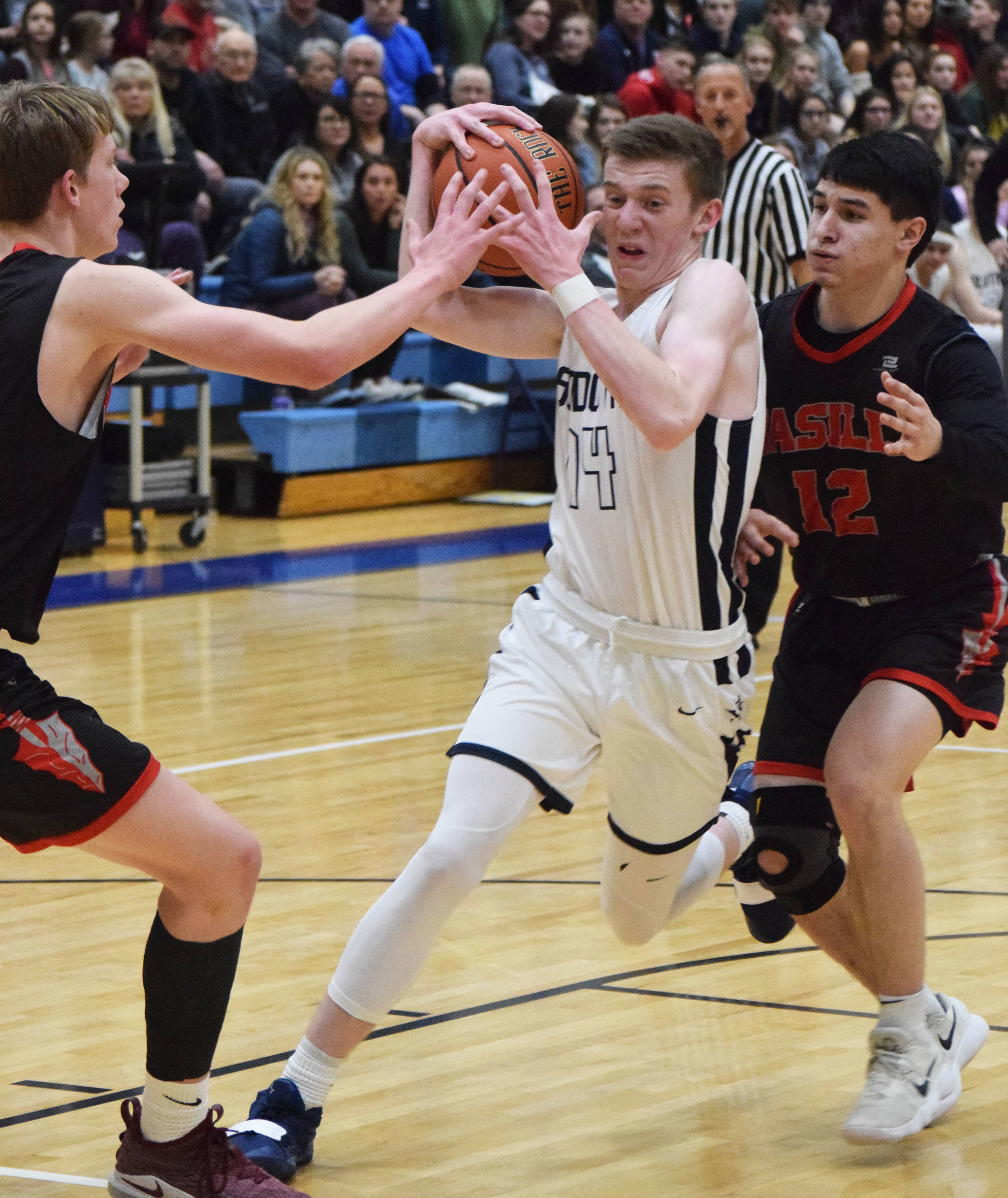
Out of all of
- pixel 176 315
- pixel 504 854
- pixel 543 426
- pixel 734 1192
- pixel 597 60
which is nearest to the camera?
pixel 176 315

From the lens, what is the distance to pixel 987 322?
13.4 m

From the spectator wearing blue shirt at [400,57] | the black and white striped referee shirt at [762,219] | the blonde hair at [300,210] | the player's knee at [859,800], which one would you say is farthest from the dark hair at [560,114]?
the player's knee at [859,800]

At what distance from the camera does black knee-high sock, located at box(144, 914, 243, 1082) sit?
298 cm

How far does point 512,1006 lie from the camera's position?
4043 millimetres

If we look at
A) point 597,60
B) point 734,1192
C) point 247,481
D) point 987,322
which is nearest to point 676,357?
point 734,1192

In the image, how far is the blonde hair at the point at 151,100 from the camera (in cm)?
1102

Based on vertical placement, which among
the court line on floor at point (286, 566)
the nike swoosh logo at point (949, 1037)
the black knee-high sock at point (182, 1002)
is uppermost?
the black knee-high sock at point (182, 1002)

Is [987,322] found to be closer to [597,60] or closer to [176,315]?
[597,60]

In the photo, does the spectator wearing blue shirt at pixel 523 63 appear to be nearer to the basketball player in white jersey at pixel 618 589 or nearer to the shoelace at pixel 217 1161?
the basketball player in white jersey at pixel 618 589

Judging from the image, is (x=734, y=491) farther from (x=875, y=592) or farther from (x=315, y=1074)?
(x=315, y=1074)

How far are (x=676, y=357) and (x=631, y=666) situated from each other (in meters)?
0.52

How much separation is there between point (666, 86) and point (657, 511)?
10728 mm

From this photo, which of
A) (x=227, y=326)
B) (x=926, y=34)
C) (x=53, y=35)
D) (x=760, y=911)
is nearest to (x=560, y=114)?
(x=53, y=35)

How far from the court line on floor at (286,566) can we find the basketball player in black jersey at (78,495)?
589 cm
